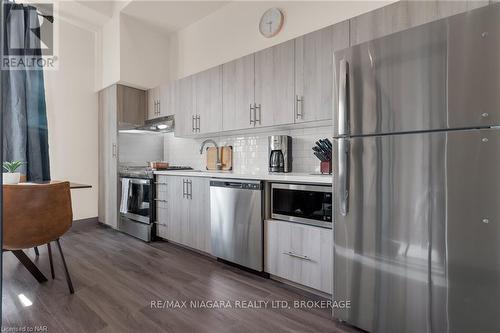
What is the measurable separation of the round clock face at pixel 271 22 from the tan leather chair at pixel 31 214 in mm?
2450

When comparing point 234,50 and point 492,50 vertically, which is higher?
point 234,50

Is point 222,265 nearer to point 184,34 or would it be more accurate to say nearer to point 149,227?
point 149,227

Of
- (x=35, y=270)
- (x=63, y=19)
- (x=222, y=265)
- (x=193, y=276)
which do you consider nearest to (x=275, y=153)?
(x=222, y=265)

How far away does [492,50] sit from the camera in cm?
114

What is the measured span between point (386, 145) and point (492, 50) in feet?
1.85

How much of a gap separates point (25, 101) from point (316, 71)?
3.61 m

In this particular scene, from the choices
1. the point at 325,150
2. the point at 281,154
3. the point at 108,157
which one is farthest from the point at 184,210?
the point at 108,157

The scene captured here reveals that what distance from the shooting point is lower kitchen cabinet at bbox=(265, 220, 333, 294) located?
71.7 inches

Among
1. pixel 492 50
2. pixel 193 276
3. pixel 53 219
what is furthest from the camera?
pixel 193 276

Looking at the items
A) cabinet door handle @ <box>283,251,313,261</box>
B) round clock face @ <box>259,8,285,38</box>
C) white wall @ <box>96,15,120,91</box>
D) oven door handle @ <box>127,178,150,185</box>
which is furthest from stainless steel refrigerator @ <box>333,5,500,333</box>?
white wall @ <box>96,15,120,91</box>

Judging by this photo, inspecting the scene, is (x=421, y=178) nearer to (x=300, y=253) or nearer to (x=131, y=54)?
(x=300, y=253)

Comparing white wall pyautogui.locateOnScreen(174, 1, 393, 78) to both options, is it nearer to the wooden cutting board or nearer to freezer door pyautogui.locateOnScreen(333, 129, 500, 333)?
the wooden cutting board

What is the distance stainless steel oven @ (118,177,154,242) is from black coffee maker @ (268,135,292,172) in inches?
62.4

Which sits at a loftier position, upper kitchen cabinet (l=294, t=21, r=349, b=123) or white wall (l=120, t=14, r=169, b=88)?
white wall (l=120, t=14, r=169, b=88)
